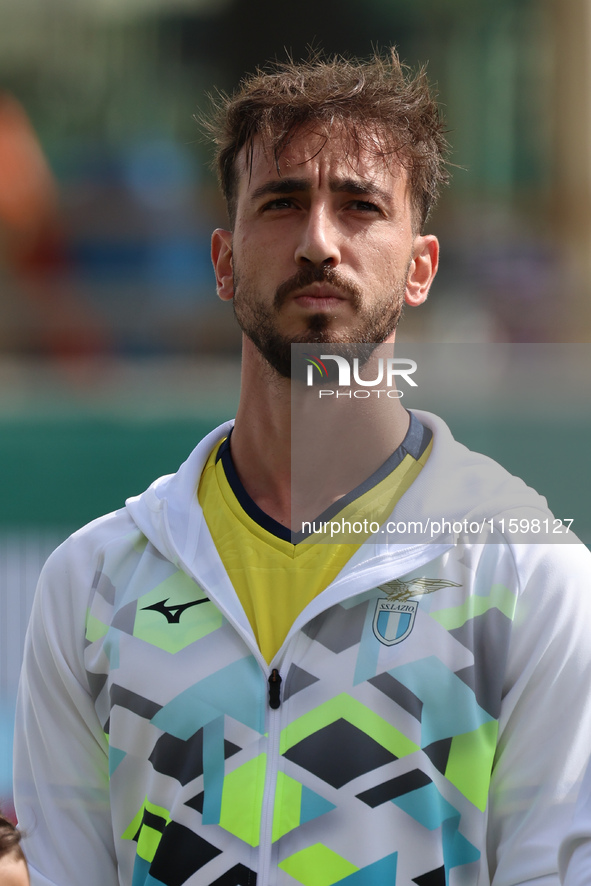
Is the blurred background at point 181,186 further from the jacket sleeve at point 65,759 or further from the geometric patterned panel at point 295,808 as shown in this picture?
the geometric patterned panel at point 295,808

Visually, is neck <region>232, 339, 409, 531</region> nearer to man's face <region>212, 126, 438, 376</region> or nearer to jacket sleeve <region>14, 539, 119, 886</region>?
man's face <region>212, 126, 438, 376</region>

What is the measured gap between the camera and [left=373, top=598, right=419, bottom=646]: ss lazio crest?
1.60m

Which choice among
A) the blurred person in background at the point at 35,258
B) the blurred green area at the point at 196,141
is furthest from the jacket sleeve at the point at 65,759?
the blurred person in background at the point at 35,258

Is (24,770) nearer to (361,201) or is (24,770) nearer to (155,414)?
(361,201)

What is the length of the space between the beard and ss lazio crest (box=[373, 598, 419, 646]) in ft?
1.51

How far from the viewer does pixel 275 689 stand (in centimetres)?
159

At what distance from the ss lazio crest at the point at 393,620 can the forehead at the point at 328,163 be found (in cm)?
74

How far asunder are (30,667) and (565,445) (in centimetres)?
170

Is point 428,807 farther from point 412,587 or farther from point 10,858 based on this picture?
point 10,858

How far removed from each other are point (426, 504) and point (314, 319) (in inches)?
14.8

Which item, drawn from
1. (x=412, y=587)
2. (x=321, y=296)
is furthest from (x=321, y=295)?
(x=412, y=587)

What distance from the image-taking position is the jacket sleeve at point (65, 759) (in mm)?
1734

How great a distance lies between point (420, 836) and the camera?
60.2 inches

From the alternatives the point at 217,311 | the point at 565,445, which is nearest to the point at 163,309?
the point at 217,311
